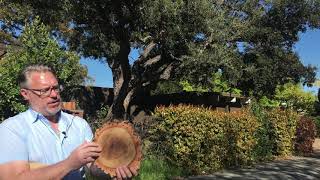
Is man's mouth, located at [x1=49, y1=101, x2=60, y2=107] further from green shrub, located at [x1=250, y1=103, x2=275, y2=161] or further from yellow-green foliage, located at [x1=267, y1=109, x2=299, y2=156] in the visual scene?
yellow-green foliage, located at [x1=267, y1=109, x2=299, y2=156]

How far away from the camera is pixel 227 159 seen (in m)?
14.9

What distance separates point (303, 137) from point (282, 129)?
2.05 m

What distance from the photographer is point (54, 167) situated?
305 cm

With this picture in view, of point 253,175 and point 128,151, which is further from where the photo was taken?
point 253,175

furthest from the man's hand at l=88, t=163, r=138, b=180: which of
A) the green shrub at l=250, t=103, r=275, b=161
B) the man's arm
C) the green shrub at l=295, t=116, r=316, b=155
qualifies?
the green shrub at l=295, t=116, r=316, b=155

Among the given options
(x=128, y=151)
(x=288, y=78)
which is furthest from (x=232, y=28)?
(x=128, y=151)

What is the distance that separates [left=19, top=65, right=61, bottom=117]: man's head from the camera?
3.41 meters

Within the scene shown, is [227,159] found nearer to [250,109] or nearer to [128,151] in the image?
[250,109]

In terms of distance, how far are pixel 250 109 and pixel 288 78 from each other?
1331cm

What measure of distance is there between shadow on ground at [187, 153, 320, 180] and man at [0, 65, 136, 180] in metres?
9.40

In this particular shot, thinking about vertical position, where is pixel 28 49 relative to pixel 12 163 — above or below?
above

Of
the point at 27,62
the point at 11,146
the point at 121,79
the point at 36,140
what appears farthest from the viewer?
the point at 121,79

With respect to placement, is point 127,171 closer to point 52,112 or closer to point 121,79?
point 52,112

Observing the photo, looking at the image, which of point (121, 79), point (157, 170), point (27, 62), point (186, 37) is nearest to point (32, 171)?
point (27, 62)
